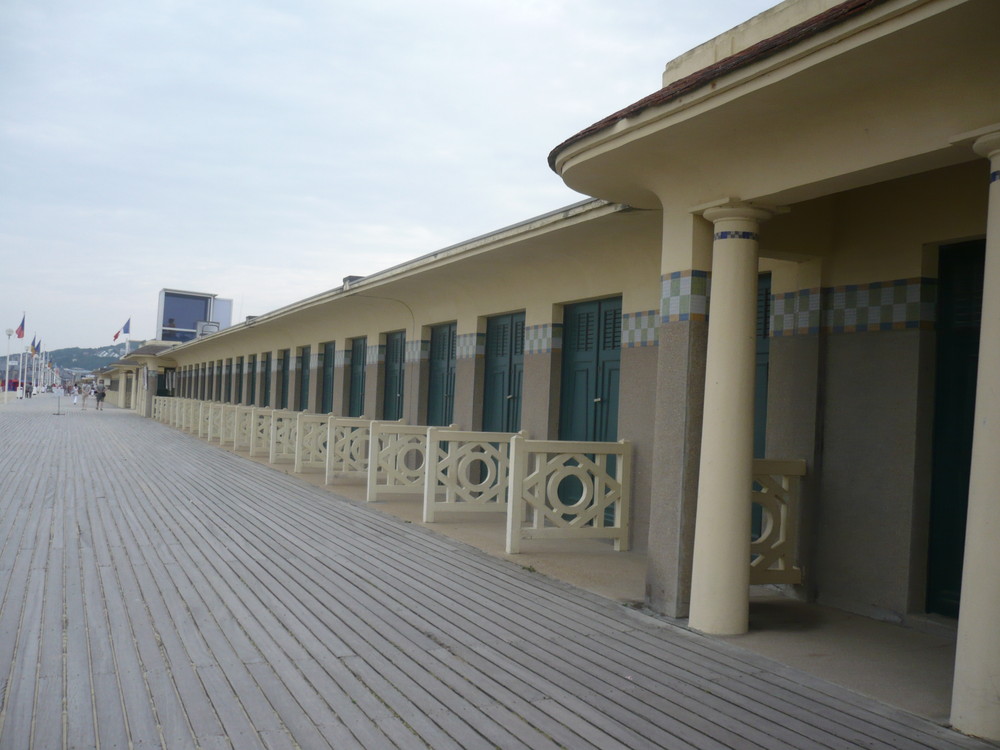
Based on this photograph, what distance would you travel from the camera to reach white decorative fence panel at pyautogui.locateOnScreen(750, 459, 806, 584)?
571 centimetres

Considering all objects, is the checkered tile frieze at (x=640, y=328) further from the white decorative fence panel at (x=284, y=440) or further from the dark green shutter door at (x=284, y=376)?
the dark green shutter door at (x=284, y=376)

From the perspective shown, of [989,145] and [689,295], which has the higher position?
[989,145]

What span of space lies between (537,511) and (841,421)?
104 inches

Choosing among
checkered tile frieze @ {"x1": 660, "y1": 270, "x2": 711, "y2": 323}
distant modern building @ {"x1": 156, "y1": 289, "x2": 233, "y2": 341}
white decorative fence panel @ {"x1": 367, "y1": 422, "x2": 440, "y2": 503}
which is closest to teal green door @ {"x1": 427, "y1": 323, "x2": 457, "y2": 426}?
white decorative fence panel @ {"x1": 367, "y1": 422, "x2": 440, "y2": 503}

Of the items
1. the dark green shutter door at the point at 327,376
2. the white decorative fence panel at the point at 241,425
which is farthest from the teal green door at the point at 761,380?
the white decorative fence panel at the point at 241,425

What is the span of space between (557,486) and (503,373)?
372 cm

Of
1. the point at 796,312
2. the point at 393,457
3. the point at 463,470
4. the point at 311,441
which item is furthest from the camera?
the point at 311,441

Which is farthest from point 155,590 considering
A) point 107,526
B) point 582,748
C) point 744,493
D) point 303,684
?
point 744,493

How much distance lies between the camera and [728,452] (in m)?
5.04

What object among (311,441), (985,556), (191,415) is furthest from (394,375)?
(191,415)

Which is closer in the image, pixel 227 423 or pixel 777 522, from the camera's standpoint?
pixel 777 522

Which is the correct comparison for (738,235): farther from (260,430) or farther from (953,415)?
(260,430)

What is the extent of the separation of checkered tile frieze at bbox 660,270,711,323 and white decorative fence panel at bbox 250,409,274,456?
44.6 feet

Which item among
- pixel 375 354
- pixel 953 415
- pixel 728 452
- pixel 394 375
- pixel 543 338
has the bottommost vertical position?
pixel 728 452
